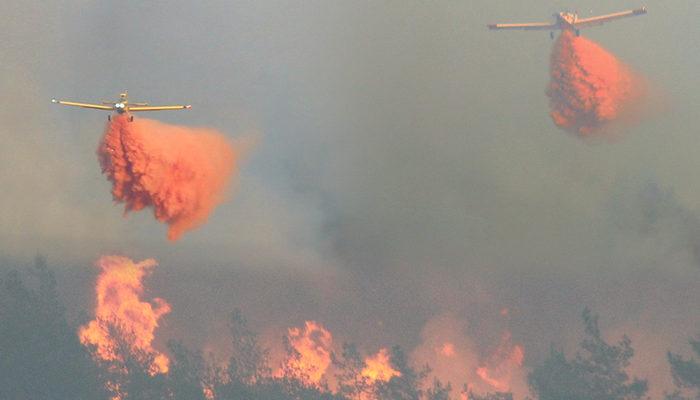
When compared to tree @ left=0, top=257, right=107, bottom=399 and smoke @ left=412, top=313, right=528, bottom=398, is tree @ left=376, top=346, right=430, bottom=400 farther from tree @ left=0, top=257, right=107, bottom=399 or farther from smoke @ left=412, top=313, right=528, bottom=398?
tree @ left=0, top=257, right=107, bottom=399

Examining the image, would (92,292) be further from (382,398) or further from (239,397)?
(382,398)

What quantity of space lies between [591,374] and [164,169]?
149 ft

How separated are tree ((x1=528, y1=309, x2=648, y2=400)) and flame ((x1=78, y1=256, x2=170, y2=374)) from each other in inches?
1437

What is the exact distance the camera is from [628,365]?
116 metres

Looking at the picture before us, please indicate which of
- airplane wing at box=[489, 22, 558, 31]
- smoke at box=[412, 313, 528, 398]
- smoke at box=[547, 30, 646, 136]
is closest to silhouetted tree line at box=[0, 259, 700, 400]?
smoke at box=[412, 313, 528, 398]

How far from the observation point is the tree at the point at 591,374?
374ft

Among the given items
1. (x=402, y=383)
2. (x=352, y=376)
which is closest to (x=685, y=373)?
(x=402, y=383)

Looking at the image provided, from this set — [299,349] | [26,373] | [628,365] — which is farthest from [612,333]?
[26,373]

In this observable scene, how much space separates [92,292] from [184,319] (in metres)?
10.5

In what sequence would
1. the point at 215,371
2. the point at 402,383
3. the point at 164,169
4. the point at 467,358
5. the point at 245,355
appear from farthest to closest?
1. the point at 215,371
2. the point at 245,355
3. the point at 467,358
4. the point at 402,383
5. the point at 164,169

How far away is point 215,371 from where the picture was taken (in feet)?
423

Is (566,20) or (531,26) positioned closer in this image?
(566,20)

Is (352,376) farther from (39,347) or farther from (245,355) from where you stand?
(39,347)

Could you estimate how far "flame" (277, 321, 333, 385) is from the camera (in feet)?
410
